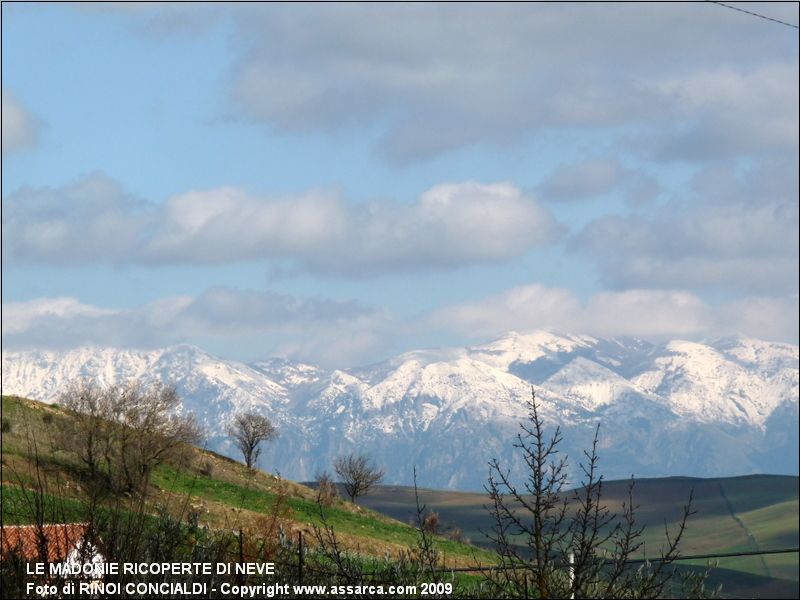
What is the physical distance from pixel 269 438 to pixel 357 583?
12017cm

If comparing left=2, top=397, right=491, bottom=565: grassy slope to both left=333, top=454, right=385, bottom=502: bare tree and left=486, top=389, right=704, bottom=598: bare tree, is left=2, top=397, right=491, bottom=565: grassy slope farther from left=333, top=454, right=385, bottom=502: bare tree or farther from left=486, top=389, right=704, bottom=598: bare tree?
left=486, top=389, right=704, bottom=598: bare tree

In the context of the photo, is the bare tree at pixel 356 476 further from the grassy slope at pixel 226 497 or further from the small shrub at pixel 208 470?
the small shrub at pixel 208 470

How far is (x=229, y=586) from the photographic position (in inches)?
456

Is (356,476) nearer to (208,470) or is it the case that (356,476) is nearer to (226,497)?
(208,470)

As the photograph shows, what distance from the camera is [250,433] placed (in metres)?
126

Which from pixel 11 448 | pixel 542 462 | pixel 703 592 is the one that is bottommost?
pixel 703 592

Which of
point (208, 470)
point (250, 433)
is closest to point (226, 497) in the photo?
point (208, 470)

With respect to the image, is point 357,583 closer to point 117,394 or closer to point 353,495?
point 117,394

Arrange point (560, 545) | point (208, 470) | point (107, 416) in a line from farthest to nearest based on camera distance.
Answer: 1. point (208, 470)
2. point (107, 416)
3. point (560, 545)

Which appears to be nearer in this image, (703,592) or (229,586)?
(703,592)

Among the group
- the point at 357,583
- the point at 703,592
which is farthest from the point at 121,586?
the point at 703,592

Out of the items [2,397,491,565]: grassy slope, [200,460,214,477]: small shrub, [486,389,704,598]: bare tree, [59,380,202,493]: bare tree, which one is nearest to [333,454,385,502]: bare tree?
[2,397,491,565]: grassy slope

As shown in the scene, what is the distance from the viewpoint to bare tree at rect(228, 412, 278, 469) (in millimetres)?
123750

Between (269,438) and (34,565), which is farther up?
(269,438)
